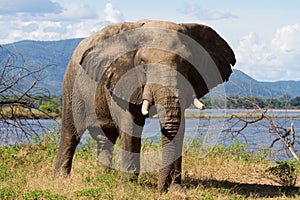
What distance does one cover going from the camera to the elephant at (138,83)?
25.6 ft

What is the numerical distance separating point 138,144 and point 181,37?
1685 millimetres

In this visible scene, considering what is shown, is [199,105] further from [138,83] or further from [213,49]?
[213,49]

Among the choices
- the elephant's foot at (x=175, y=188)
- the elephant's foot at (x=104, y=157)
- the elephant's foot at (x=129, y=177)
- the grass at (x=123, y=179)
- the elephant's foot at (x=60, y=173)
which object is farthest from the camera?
the elephant's foot at (x=104, y=157)

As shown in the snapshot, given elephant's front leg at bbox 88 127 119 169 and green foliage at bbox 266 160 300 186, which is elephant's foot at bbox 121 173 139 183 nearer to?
elephant's front leg at bbox 88 127 119 169

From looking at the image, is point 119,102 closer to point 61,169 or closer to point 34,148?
point 61,169

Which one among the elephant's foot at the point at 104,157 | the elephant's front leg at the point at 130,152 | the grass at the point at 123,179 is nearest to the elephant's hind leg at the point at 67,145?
the grass at the point at 123,179

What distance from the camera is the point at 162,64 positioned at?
7.79 m

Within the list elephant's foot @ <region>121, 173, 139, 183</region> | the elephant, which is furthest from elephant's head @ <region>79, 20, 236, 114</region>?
elephant's foot @ <region>121, 173, 139, 183</region>

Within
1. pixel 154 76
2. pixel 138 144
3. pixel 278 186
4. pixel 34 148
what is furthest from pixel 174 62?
pixel 34 148

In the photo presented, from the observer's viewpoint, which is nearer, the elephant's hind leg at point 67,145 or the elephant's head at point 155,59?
the elephant's head at point 155,59

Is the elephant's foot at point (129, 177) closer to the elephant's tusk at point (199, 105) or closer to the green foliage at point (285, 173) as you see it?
the elephant's tusk at point (199, 105)

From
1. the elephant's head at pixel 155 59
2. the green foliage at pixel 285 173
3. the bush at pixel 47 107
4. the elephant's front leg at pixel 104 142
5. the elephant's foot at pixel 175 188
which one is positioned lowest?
the green foliage at pixel 285 173

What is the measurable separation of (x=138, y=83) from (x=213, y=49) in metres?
1.58

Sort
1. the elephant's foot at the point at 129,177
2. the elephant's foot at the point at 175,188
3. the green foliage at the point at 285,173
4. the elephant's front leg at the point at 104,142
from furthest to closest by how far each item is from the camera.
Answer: the elephant's front leg at the point at 104,142, the green foliage at the point at 285,173, the elephant's foot at the point at 129,177, the elephant's foot at the point at 175,188
